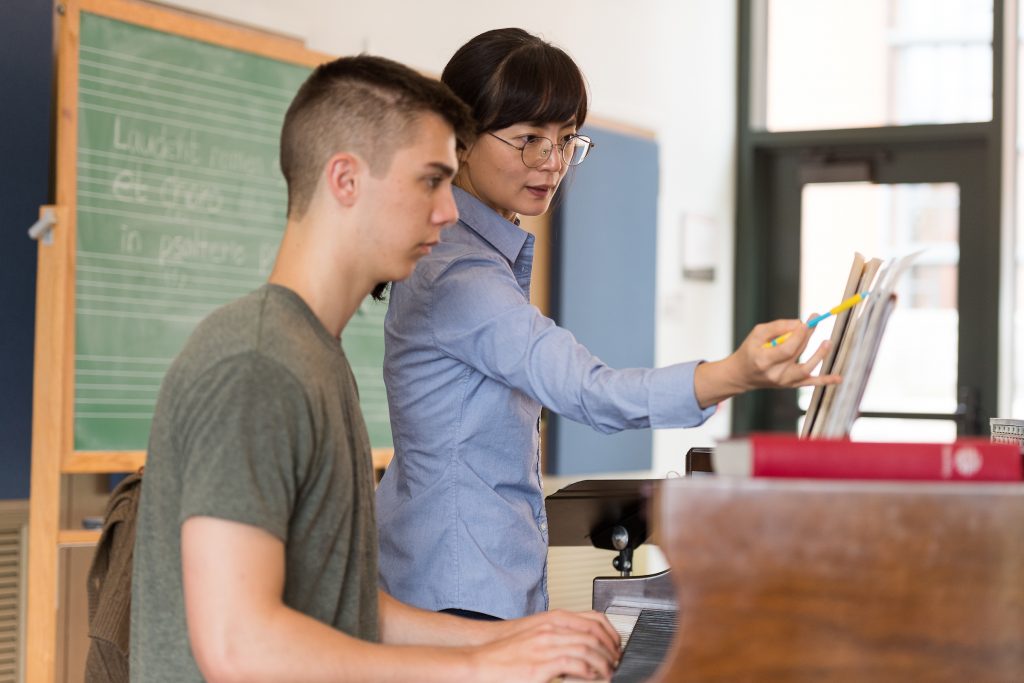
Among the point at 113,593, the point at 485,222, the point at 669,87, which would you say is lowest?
the point at 113,593

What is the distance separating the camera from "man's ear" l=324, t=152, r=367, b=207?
1.20 m

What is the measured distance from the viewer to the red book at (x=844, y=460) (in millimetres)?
970

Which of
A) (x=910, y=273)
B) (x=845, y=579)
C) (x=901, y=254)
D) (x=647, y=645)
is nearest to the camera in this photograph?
(x=845, y=579)

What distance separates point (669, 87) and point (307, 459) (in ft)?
14.7

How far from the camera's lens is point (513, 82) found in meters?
1.56

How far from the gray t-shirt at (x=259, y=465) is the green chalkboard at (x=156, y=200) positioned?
181cm

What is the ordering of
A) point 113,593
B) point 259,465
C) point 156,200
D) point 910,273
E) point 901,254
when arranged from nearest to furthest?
point 259,465
point 113,593
point 156,200
point 901,254
point 910,273

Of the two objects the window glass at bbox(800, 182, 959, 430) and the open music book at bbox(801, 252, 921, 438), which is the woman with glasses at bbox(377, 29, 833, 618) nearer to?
the open music book at bbox(801, 252, 921, 438)

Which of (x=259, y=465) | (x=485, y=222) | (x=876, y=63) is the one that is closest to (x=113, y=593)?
(x=485, y=222)

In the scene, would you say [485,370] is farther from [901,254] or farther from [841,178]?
[841,178]

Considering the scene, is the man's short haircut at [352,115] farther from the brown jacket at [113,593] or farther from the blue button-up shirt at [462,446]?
the brown jacket at [113,593]

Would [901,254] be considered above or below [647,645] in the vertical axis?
above

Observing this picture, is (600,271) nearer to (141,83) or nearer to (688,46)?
(688,46)

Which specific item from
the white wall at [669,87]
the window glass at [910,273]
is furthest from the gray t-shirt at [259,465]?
the window glass at [910,273]
